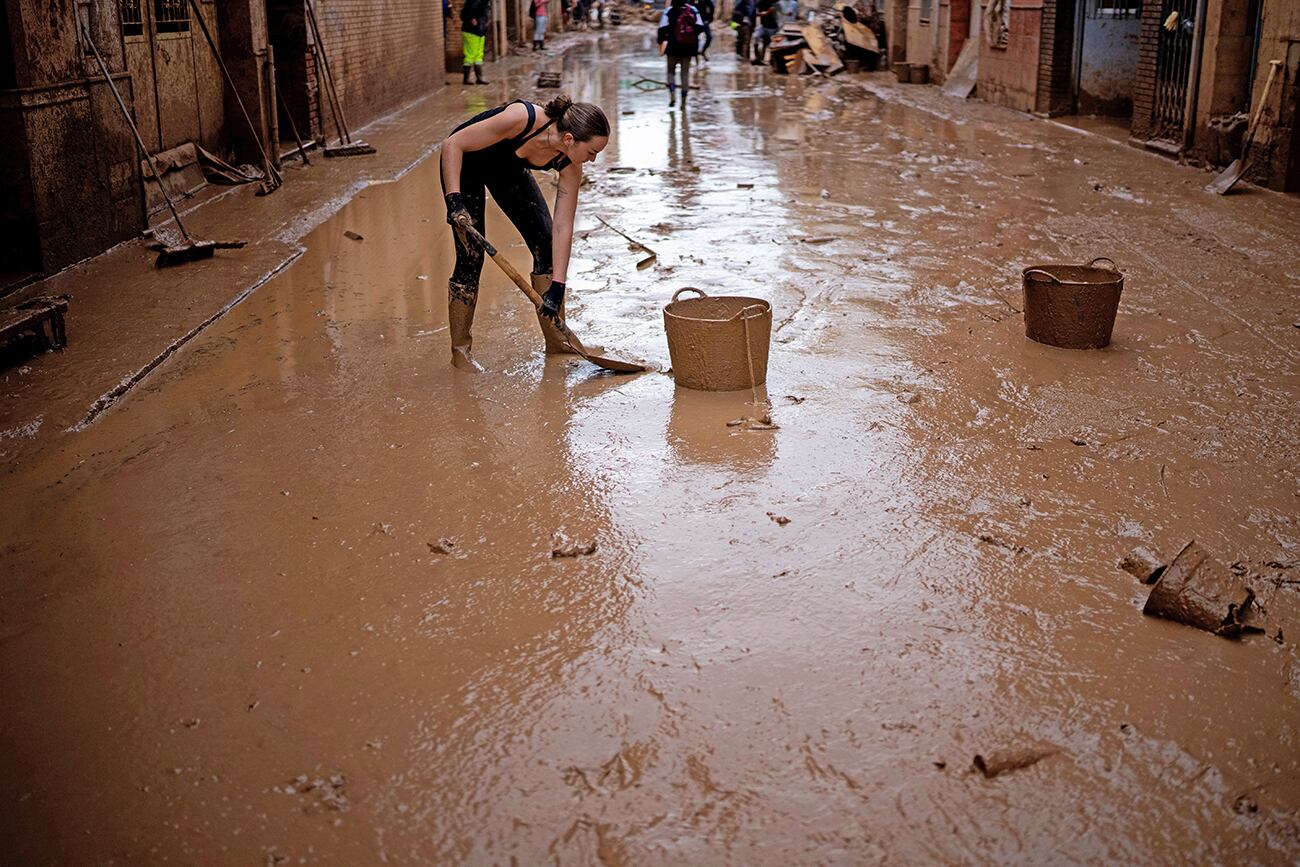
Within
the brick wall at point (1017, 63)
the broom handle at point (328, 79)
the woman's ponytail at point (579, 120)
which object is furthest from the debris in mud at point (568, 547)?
the brick wall at point (1017, 63)

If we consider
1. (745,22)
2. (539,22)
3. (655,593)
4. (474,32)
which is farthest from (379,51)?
→ (539,22)

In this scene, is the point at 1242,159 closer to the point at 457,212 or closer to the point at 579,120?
the point at 579,120

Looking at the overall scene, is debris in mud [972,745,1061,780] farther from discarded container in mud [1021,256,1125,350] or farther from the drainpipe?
the drainpipe

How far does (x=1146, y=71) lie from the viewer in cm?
1354

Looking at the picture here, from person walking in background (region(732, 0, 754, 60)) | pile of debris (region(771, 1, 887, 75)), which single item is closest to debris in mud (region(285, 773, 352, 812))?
pile of debris (region(771, 1, 887, 75))

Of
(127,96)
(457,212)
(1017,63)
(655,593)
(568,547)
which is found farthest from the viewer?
(1017,63)

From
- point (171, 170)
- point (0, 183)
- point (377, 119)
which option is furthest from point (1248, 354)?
A: point (377, 119)

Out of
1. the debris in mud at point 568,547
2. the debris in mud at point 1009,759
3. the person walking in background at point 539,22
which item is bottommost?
the debris in mud at point 1009,759

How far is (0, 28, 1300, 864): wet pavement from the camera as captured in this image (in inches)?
108

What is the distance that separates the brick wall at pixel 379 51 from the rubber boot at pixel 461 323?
32.2 feet

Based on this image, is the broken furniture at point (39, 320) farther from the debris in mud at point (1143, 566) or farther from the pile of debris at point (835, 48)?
the pile of debris at point (835, 48)

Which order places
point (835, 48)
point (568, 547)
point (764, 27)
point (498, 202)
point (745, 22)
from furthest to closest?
1. point (745, 22)
2. point (764, 27)
3. point (835, 48)
4. point (498, 202)
5. point (568, 547)

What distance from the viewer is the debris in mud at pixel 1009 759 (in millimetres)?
2852

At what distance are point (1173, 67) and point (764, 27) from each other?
16159mm
